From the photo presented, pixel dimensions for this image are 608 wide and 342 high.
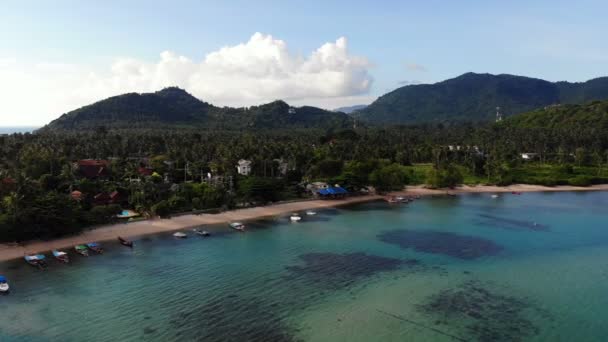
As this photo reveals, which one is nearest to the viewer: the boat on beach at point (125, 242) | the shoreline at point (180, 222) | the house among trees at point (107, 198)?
the shoreline at point (180, 222)

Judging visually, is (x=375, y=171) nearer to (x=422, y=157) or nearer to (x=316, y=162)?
(x=316, y=162)

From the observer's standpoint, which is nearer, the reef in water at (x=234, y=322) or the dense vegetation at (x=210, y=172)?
the reef in water at (x=234, y=322)

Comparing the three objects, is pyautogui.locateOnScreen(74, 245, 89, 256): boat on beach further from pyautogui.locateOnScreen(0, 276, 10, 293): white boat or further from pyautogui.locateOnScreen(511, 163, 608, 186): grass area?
pyautogui.locateOnScreen(511, 163, 608, 186): grass area

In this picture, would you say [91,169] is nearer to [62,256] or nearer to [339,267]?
[62,256]

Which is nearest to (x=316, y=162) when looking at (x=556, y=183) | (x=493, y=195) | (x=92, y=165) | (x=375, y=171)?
(x=375, y=171)

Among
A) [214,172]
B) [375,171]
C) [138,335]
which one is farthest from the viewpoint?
[375,171]

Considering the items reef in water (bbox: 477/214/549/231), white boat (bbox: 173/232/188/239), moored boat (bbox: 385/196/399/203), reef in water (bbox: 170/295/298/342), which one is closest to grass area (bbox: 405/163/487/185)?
moored boat (bbox: 385/196/399/203)

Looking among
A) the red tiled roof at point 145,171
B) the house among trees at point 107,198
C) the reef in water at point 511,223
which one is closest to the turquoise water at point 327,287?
the reef in water at point 511,223

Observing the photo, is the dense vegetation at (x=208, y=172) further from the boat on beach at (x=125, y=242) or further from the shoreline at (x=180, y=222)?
the boat on beach at (x=125, y=242)
